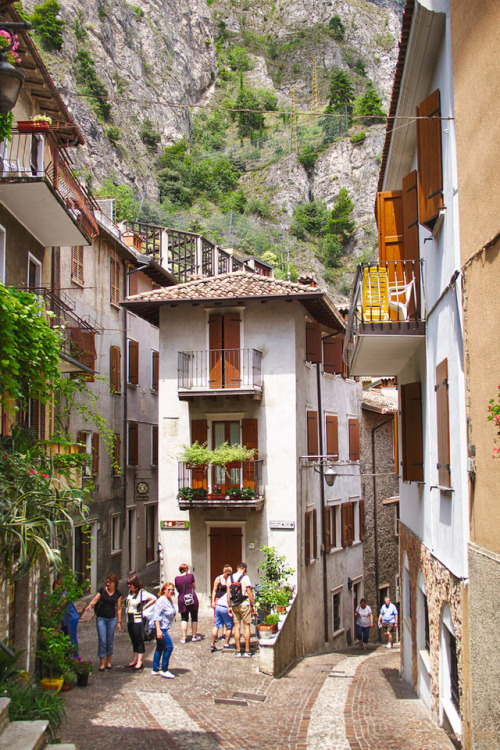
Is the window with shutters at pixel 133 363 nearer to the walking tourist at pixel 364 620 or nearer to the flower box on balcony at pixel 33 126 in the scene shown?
the walking tourist at pixel 364 620

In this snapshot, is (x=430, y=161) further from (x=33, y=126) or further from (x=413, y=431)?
(x=33, y=126)

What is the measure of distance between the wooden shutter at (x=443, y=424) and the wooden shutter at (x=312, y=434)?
39.9ft

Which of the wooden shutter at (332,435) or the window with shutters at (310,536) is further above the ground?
the wooden shutter at (332,435)

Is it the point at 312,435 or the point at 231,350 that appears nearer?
the point at 231,350

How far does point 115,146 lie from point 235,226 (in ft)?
48.1

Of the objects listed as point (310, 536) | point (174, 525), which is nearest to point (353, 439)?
point (310, 536)

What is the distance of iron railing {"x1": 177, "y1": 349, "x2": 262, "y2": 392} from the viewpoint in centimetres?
2041

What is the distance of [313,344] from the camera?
71.6 feet

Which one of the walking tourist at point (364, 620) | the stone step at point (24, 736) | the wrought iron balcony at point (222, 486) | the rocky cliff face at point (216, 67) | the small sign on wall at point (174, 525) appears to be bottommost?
the walking tourist at point (364, 620)

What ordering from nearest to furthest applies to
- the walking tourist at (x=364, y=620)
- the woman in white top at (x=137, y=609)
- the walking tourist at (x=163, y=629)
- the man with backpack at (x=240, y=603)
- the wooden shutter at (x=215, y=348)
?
the walking tourist at (x=163, y=629)
the woman in white top at (x=137, y=609)
the man with backpack at (x=240, y=603)
the wooden shutter at (x=215, y=348)
the walking tourist at (x=364, y=620)

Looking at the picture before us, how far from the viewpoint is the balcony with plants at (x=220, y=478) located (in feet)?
63.5

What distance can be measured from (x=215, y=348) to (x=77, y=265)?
15.5 ft

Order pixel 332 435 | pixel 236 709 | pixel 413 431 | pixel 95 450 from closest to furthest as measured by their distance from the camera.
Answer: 1. pixel 236 709
2. pixel 413 431
3. pixel 95 450
4. pixel 332 435

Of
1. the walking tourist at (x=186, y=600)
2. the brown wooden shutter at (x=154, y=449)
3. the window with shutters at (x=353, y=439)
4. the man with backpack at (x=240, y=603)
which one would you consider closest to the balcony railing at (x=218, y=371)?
the walking tourist at (x=186, y=600)
